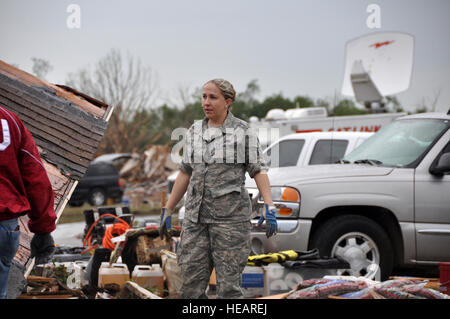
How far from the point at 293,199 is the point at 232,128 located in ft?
6.39

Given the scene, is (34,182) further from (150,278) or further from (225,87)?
(150,278)

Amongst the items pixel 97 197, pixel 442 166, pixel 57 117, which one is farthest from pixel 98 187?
pixel 442 166

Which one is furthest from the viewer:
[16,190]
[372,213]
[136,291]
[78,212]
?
[78,212]

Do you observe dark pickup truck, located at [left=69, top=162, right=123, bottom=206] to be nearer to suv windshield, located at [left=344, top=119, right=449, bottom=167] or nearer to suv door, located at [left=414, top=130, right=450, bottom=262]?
suv windshield, located at [left=344, top=119, right=449, bottom=167]

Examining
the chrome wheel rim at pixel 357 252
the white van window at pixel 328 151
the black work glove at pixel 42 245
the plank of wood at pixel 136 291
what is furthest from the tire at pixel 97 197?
the black work glove at pixel 42 245

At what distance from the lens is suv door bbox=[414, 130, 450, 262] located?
566cm

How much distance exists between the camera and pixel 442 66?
888 centimetres

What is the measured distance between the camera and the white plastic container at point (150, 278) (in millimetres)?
5328

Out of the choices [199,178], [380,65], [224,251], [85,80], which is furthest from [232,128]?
[85,80]

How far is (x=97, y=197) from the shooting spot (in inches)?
747

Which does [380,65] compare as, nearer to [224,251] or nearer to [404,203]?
[404,203]

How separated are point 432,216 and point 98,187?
48.9ft

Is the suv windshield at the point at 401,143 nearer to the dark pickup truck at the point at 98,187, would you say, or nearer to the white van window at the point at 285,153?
the white van window at the point at 285,153

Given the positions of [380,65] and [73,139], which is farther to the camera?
[380,65]
